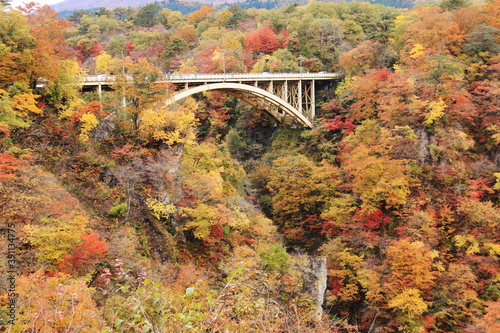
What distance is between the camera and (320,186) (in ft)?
80.8

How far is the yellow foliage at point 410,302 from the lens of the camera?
1692 cm

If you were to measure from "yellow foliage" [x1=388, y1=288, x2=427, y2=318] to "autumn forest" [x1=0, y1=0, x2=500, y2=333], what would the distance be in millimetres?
66

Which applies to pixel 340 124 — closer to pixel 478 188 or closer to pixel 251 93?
pixel 251 93

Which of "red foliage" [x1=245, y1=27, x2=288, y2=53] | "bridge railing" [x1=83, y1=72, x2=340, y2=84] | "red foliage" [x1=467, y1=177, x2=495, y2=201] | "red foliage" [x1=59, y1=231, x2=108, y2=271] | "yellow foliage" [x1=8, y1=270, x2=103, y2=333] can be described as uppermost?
"red foliage" [x1=245, y1=27, x2=288, y2=53]

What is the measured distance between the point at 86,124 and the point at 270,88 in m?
16.0

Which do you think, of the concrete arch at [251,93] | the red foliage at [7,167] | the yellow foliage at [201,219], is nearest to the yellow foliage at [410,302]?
the yellow foliage at [201,219]

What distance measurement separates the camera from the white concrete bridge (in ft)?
82.5

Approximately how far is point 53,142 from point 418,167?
2076 centimetres

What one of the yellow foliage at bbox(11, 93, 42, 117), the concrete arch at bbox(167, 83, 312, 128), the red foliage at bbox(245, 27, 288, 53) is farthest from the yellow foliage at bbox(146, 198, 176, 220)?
the red foliage at bbox(245, 27, 288, 53)

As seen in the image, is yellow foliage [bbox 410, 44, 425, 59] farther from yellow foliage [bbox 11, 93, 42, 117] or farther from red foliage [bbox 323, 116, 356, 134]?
yellow foliage [bbox 11, 93, 42, 117]

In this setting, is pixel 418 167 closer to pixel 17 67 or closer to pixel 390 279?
pixel 390 279

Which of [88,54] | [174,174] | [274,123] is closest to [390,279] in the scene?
[174,174]

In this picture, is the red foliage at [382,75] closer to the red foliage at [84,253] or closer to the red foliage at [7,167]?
the red foliage at [84,253]

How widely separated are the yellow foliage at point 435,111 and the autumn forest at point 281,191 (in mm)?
167
